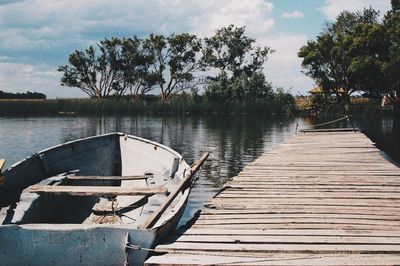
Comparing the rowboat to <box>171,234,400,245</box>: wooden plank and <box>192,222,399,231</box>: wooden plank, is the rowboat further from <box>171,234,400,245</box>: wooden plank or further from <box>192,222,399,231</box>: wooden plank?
<box>192,222,399,231</box>: wooden plank

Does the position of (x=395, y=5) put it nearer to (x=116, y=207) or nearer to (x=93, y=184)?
(x=93, y=184)

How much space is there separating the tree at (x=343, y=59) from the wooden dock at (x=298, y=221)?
33.7 meters

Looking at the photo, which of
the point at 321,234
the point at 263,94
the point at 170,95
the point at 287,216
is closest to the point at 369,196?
the point at 287,216

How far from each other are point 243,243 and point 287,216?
1471mm

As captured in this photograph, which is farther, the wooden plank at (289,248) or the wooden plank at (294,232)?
the wooden plank at (294,232)

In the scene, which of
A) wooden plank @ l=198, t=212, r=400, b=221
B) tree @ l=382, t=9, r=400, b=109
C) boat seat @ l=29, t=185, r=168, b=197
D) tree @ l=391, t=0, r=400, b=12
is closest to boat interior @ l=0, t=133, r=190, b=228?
boat seat @ l=29, t=185, r=168, b=197

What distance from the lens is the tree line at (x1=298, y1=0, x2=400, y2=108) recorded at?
41.7 m

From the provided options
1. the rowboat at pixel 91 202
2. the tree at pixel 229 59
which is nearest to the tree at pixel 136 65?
the tree at pixel 229 59

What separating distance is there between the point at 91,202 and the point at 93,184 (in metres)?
0.86

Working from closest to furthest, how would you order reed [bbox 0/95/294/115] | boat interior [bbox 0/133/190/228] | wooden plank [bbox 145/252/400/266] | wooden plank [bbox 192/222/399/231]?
wooden plank [bbox 145/252/400/266] < wooden plank [bbox 192/222/399/231] < boat interior [bbox 0/133/190/228] < reed [bbox 0/95/294/115]

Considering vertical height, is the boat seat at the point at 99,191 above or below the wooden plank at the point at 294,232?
above

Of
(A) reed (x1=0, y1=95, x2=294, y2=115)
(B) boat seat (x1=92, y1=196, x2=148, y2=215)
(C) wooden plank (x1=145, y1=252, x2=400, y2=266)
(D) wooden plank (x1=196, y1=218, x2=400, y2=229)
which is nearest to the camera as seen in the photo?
(C) wooden plank (x1=145, y1=252, x2=400, y2=266)

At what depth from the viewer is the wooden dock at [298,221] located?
5555 millimetres

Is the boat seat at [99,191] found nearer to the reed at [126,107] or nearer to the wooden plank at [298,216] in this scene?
the wooden plank at [298,216]
